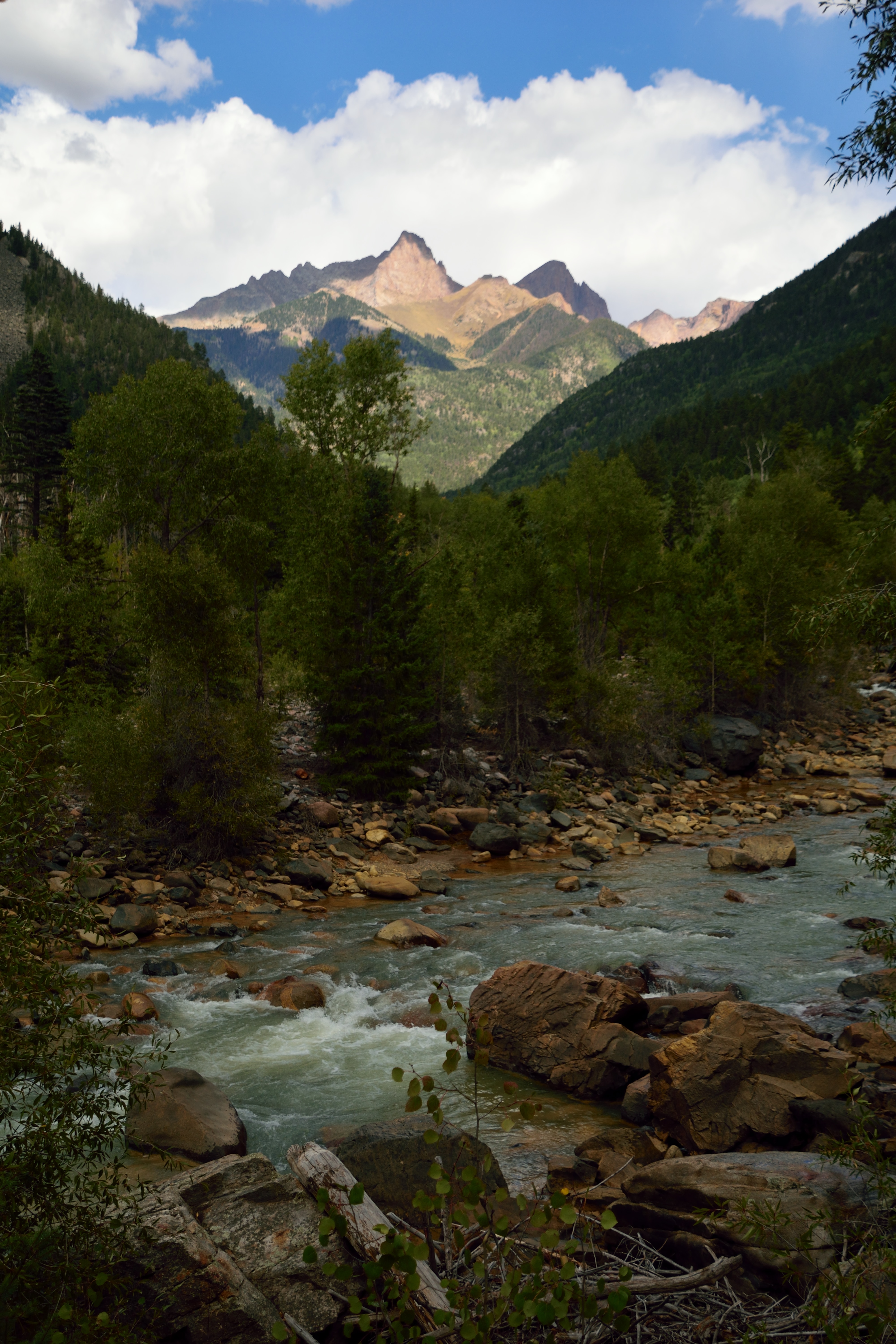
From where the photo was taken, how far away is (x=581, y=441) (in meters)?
192

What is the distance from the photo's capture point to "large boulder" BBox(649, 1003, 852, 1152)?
8.16m

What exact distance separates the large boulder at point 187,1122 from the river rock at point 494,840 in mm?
15662

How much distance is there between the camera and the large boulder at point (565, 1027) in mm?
10016

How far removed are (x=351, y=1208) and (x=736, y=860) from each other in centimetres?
1787

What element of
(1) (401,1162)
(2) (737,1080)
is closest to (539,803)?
(2) (737,1080)

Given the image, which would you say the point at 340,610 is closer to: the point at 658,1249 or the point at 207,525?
the point at 207,525

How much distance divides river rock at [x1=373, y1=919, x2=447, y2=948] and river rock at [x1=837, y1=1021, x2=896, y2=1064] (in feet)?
26.1

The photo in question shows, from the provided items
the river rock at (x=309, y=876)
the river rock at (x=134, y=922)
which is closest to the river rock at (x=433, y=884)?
the river rock at (x=309, y=876)

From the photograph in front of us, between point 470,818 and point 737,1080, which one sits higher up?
point 737,1080

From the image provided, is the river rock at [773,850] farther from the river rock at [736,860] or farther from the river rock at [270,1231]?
the river rock at [270,1231]

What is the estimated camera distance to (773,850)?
69.2ft

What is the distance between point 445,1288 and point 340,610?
2434cm

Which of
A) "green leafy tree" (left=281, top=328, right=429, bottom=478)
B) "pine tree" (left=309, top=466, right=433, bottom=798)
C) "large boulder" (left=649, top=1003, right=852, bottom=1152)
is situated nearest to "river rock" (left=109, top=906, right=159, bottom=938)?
"pine tree" (left=309, top=466, right=433, bottom=798)

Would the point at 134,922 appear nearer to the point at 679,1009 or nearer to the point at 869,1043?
the point at 679,1009
